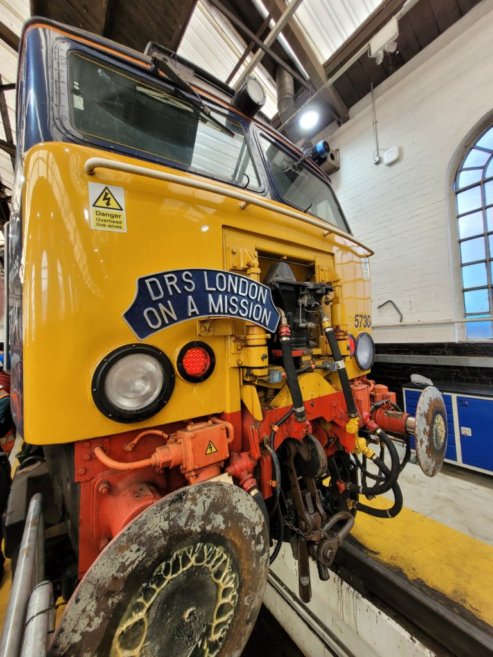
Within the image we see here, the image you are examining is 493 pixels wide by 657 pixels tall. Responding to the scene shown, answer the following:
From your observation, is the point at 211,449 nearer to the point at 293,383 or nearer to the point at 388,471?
the point at 293,383

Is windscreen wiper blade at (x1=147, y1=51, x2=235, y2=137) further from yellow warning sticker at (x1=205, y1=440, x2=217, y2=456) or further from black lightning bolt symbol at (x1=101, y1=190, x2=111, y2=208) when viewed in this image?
yellow warning sticker at (x1=205, y1=440, x2=217, y2=456)

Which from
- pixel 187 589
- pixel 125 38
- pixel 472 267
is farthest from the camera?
pixel 472 267

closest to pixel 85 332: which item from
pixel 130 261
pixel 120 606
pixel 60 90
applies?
pixel 130 261

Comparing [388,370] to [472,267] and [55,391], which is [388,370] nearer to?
[472,267]

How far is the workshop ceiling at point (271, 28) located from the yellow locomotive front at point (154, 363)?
263cm

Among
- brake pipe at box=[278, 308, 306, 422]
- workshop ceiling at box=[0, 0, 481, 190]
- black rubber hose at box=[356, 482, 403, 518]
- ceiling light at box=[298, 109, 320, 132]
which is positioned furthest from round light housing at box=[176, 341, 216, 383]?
ceiling light at box=[298, 109, 320, 132]

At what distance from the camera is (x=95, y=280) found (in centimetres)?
92

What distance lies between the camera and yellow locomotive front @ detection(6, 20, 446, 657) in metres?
0.79

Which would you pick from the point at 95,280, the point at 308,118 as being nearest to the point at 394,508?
the point at 95,280

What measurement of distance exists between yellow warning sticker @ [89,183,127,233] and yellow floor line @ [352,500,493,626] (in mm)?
2285

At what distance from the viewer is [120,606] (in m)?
0.68

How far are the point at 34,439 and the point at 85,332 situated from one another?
0.33 m

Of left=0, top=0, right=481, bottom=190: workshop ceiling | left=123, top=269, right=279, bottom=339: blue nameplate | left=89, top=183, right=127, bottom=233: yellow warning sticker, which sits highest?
left=0, top=0, right=481, bottom=190: workshop ceiling

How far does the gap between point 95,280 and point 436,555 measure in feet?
7.96
